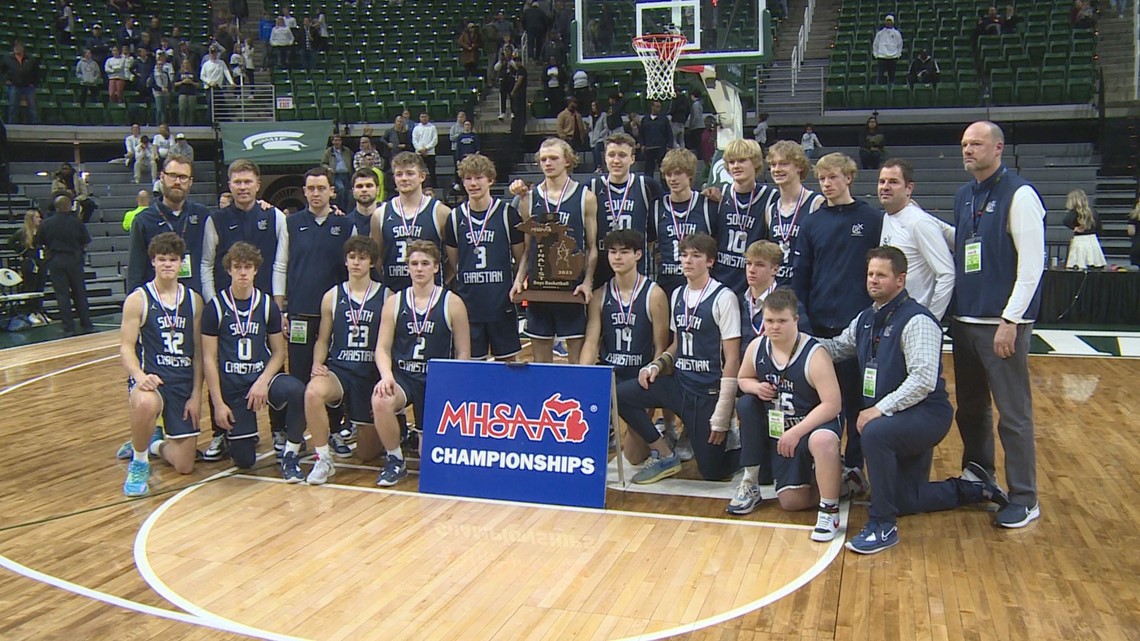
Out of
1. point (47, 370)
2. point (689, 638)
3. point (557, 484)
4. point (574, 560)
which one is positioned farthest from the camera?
point (47, 370)

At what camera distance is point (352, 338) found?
18.0 ft

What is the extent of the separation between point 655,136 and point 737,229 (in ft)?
27.5

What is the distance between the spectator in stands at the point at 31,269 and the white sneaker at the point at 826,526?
11.1m

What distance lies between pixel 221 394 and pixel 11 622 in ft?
6.80

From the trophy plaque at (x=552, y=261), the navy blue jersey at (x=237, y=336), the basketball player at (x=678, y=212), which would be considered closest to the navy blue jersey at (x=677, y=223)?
the basketball player at (x=678, y=212)

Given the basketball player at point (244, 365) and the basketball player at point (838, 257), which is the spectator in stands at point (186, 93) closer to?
the basketball player at point (244, 365)

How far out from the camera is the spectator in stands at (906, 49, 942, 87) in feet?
51.8

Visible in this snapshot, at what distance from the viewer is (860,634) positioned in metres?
3.34

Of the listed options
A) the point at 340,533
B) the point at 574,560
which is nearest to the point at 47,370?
the point at 340,533

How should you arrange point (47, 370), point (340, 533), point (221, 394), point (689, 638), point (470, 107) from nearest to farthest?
point (689, 638), point (340, 533), point (221, 394), point (47, 370), point (470, 107)

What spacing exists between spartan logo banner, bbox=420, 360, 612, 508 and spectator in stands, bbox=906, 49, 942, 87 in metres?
13.0

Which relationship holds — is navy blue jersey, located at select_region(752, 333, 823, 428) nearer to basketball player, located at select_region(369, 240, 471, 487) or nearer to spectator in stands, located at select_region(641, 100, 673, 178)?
basketball player, located at select_region(369, 240, 471, 487)

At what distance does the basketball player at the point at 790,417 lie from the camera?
439cm

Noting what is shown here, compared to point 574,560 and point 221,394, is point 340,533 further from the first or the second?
point 221,394
